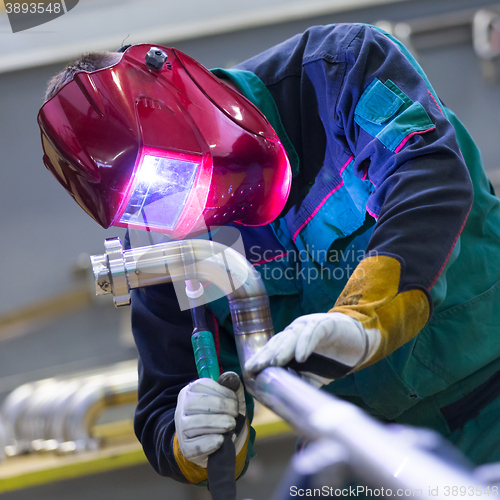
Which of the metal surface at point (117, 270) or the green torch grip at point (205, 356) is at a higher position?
the metal surface at point (117, 270)

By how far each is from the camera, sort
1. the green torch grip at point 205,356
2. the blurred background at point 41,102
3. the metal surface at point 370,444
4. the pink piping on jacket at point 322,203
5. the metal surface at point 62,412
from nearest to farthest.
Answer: the metal surface at point 370,444
the green torch grip at point 205,356
the pink piping on jacket at point 322,203
the metal surface at point 62,412
the blurred background at point 41,102

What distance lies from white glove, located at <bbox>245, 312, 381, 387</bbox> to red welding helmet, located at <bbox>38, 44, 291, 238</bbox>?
357 mm

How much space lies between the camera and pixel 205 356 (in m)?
0.84

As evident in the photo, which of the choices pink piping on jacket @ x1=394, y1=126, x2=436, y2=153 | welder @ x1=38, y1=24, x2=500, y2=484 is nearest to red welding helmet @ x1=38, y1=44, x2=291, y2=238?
welder @ x1=38, y1=24, x2=500, y2=484

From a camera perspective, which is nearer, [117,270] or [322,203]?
[117,270]

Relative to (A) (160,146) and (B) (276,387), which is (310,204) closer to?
(A) (160,146)

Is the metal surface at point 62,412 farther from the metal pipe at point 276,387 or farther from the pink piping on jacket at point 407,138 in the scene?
the pink piping on jacket at point 407,138

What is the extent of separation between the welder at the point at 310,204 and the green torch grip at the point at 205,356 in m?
0.04

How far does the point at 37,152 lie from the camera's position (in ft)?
7.06

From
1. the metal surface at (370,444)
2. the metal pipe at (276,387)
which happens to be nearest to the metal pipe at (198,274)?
the metal pipe at (276,387)

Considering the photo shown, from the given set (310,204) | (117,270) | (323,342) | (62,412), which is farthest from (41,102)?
(323,342)

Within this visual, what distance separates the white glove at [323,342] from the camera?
2.01ft

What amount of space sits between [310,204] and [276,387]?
1.84 ft

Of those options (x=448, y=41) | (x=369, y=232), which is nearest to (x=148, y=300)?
(x=369, y=232)
